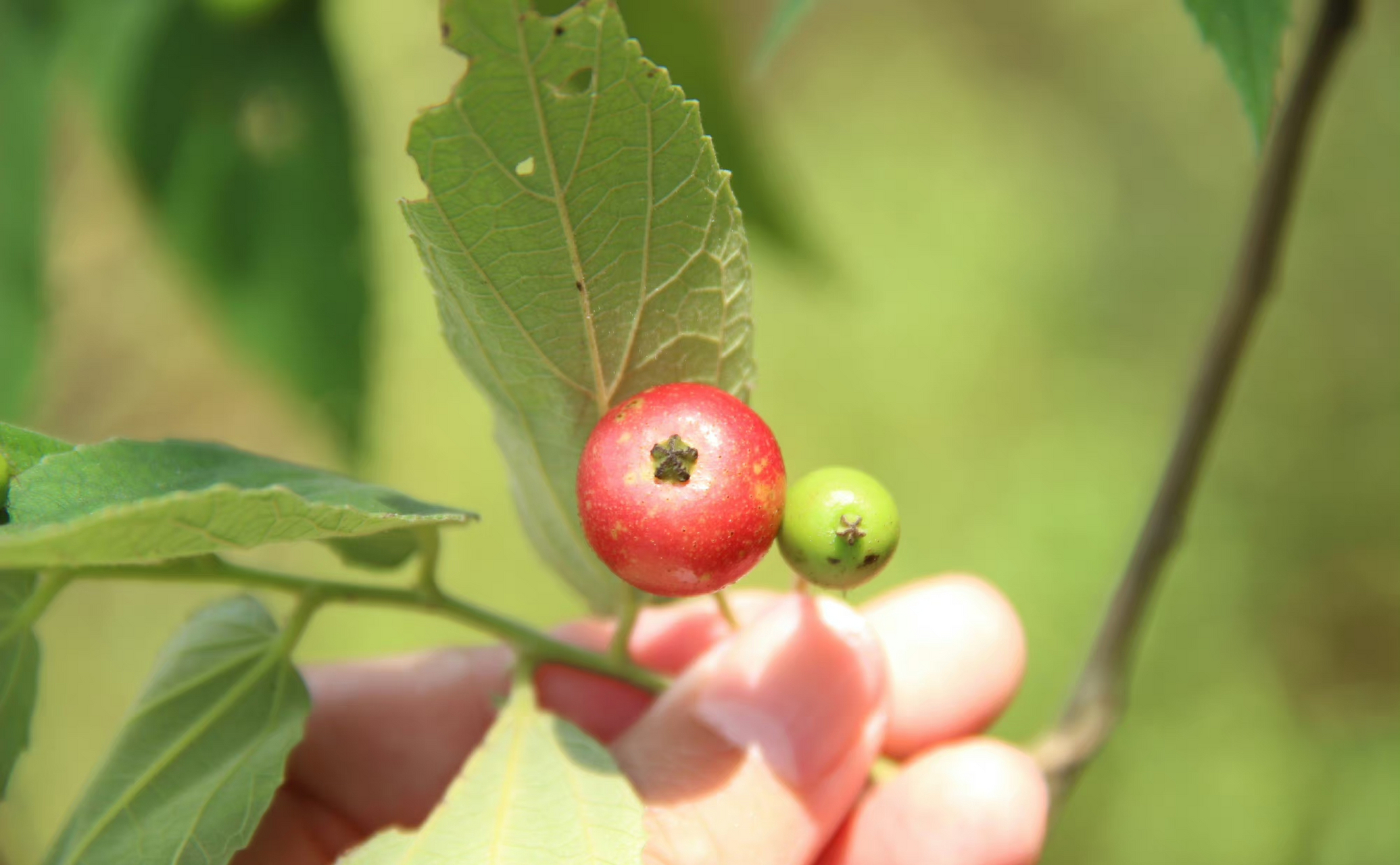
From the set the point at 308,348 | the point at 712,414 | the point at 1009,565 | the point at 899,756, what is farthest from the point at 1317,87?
the point at 1009,565

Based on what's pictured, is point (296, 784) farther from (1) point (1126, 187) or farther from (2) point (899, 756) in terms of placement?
(1) point (1126, 187)

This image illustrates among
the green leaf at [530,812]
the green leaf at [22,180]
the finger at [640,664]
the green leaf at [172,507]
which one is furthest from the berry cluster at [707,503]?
the green leaf at [22,180]

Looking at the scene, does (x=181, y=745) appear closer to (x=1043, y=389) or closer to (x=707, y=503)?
(x=707, y=503)

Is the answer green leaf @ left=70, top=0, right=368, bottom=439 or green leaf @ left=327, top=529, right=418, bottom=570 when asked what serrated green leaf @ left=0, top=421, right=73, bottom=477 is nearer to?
green leaf @ left=327, top=529, right=418, bottom=570

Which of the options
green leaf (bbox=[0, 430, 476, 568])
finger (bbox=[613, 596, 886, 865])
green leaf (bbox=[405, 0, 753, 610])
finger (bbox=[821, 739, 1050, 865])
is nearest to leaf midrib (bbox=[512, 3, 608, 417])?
green leaf (bbox=[405, 0, 753, 610])

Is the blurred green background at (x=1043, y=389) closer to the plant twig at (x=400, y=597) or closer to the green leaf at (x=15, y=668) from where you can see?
the plant twig at (x=400, y=597)

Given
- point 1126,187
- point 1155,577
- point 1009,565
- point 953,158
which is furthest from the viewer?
point 953,158
